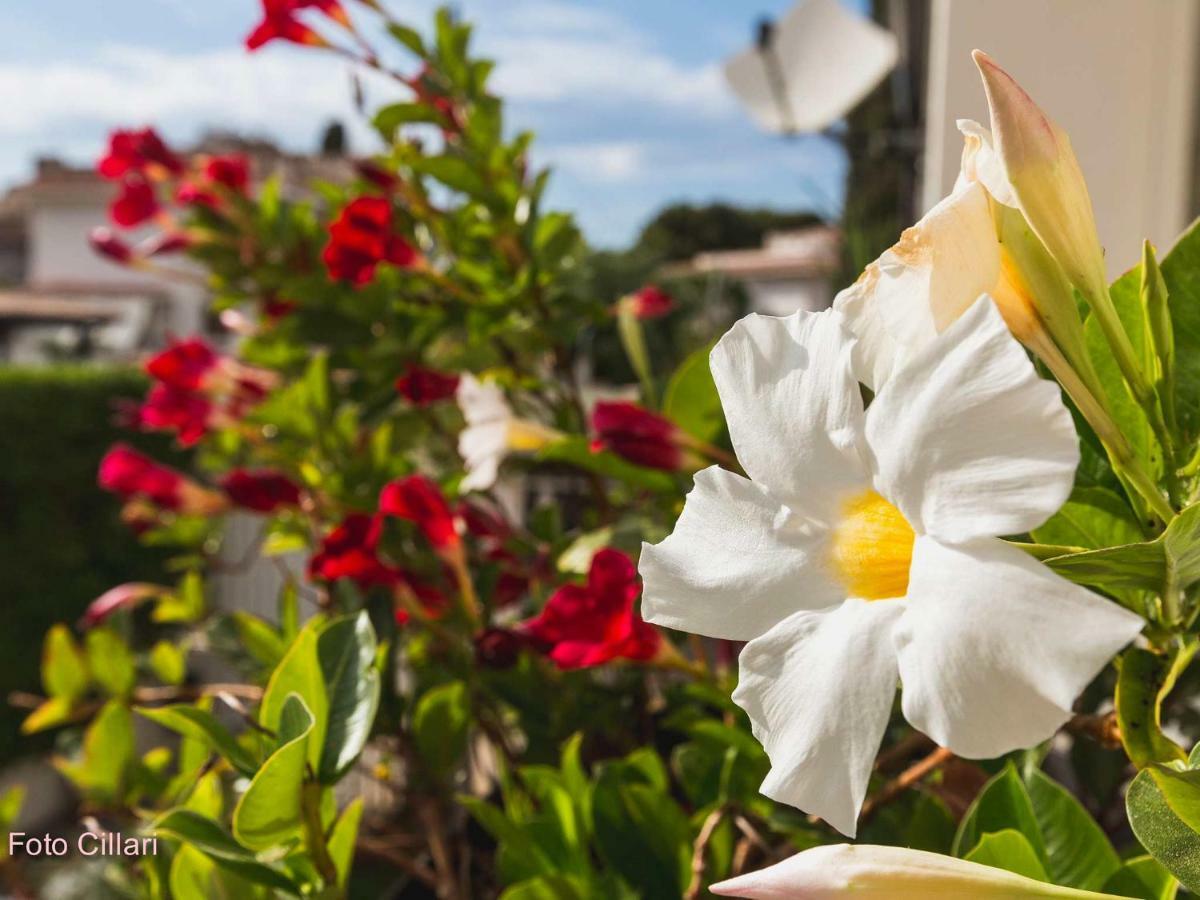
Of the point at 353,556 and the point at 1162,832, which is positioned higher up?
the point at 1162,832

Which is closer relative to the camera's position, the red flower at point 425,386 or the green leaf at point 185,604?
the red flower at point 425,386

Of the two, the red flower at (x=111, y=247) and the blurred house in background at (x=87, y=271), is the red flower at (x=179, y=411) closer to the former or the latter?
the red flower at (x=111, y=247)

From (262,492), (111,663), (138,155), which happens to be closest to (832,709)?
(262,492)

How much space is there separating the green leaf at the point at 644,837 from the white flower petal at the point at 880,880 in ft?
1.41

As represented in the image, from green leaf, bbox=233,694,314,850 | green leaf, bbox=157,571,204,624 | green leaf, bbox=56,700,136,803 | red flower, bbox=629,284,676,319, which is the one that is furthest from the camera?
green leaf, bbox=157,571,204,624

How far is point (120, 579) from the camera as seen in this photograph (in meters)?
5.77

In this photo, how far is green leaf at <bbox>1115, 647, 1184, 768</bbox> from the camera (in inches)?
14.7

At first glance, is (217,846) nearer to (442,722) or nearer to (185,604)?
(442,722)

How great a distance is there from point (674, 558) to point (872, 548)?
7 cm

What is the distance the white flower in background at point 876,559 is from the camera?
0.24 m

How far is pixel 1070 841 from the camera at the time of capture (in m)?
0.54

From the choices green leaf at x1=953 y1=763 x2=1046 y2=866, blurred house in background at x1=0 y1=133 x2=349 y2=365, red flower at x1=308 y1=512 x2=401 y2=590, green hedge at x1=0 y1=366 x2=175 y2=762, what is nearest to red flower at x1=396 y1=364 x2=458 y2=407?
red flower at x1=308 y1=512 x2=401 y2=590

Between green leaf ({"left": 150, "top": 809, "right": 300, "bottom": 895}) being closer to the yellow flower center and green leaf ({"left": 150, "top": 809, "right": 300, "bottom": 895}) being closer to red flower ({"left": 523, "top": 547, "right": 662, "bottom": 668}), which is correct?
red flower ({"left": 523, "top": 547, "right": 662, "bottom": 668})

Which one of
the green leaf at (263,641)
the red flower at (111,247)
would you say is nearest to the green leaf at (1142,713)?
the green leaf at (263,641)
